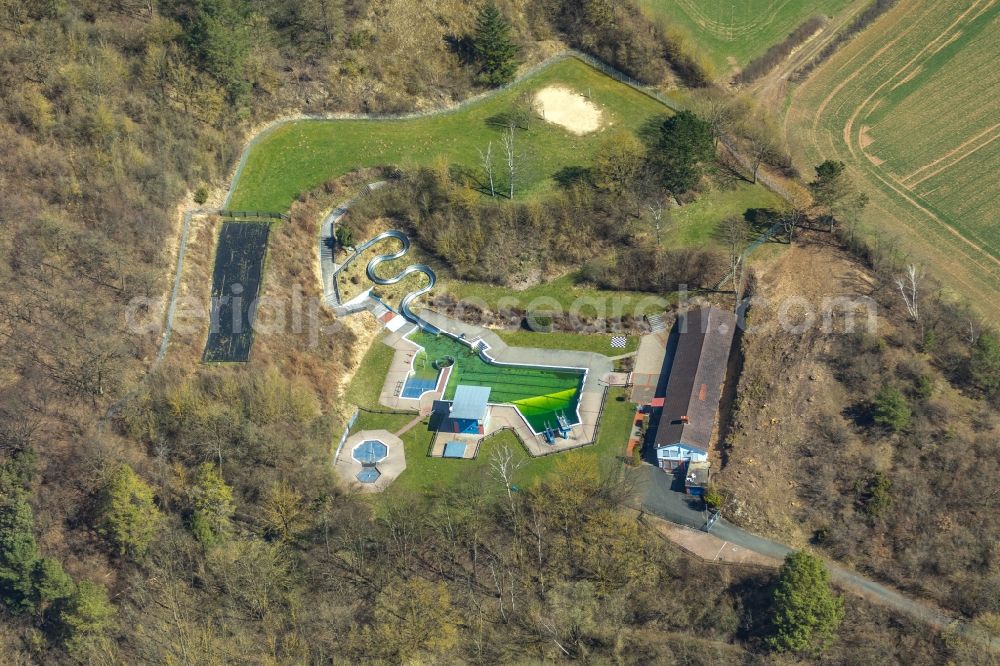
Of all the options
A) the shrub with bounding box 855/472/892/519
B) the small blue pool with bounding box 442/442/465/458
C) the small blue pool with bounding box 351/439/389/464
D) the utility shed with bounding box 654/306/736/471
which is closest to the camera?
the shrub with bounding box 855/472/892/519

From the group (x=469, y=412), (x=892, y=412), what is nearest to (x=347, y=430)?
(x=469, y=412)

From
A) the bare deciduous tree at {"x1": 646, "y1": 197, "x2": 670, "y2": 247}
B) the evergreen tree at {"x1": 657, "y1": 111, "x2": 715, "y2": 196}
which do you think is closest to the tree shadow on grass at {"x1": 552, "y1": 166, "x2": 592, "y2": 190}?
the bare deciduous tree at {"x1": 646, "y1": 197, "x2": 670, "y2": 247}

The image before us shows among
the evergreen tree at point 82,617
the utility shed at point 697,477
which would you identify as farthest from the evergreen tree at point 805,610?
the evergreen tree at point 82,617

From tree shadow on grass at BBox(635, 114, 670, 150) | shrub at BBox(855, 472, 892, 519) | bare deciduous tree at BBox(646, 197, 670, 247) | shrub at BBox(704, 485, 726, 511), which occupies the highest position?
tree shadow on grass at BBox(635, 114, 670, 150)

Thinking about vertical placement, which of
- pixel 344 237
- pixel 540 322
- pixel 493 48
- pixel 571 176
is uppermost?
pixel 493 48

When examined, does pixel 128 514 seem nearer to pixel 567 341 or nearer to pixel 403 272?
pixel 403 272

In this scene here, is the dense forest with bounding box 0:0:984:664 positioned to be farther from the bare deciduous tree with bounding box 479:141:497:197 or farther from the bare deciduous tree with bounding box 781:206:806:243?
the bare deciduous tree with bounding box 781:206:806:243

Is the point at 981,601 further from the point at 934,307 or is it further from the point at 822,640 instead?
the point at 934,307
